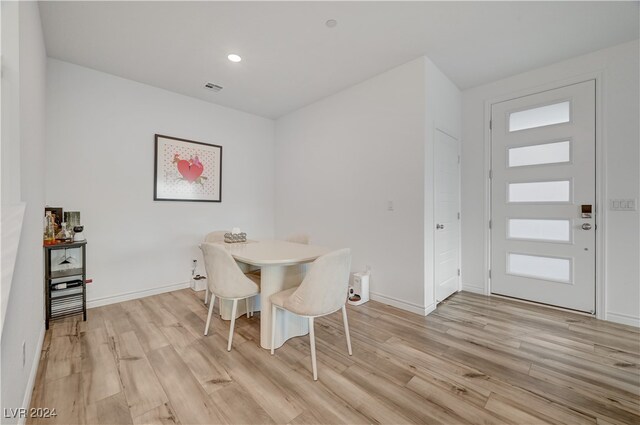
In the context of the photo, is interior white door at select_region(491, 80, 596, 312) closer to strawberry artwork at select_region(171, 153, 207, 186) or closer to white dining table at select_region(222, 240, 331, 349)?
white dining table at select_region(222, 240, 331, 349)

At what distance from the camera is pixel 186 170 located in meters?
3.78

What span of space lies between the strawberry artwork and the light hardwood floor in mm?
1892

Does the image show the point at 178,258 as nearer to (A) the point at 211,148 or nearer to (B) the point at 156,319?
(B) the point at 156,319

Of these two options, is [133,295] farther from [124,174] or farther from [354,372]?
[354,372]

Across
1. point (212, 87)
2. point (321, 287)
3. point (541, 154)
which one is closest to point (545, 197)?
point (541, 154)

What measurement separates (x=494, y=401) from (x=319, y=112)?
374cm

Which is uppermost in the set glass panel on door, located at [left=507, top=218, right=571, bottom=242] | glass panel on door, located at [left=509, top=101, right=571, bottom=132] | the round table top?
glass panel on door, located at [left=509, top=101, right=571, bottom=132]

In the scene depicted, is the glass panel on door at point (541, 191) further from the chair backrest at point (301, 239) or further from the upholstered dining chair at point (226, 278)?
the upholstered dining chair at point (226, 278)

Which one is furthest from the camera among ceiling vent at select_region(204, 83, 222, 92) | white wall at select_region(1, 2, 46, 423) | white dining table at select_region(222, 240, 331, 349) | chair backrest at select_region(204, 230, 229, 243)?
ceiling vent at select_region(204, 83, 222, 92)

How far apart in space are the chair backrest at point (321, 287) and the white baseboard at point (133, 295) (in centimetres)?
246

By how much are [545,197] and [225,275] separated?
11.9 feet

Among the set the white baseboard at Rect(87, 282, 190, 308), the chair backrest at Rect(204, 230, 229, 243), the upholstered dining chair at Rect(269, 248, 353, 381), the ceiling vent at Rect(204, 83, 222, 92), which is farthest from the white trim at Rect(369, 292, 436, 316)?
the ceiling vent at Rect(204, 83, 222, 92)

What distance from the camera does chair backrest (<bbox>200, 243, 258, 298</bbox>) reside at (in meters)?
2.12

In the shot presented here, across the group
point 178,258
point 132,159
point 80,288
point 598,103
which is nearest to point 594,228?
point 598,103
